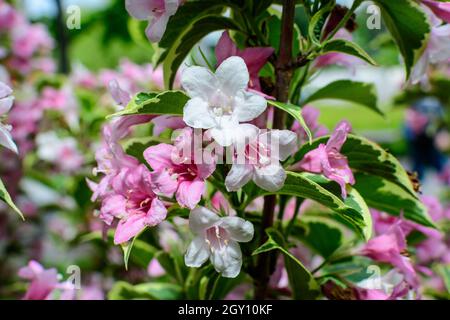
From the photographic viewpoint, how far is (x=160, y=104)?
2.37ft

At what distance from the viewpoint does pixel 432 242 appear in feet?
4.41

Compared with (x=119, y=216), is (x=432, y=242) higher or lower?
lower

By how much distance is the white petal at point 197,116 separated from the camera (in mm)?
685

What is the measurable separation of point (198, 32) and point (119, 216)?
0.91ft

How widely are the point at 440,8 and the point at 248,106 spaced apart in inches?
11.9

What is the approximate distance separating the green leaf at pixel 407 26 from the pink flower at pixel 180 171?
324 millimetres

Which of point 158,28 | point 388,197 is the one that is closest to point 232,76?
point 158,28

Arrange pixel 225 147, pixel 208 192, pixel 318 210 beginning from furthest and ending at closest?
pixel 318 210
pixel 208 192
pixel 225 147

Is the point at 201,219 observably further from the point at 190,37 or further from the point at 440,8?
the point at 440,8

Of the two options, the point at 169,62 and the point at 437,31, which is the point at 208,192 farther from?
the point at 437,31

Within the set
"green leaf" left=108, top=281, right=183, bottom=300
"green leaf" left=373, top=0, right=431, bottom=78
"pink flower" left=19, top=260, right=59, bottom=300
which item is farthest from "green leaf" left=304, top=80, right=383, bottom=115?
"pink flower" left=19, top=260, right=59, bottom=300

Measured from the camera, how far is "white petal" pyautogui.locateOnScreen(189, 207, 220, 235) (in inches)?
29.0

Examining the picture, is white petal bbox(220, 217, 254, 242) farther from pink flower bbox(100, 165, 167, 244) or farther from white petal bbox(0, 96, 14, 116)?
white petal bbox(0, 96, 14, 116)

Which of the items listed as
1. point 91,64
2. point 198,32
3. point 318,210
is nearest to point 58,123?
point 318,210
